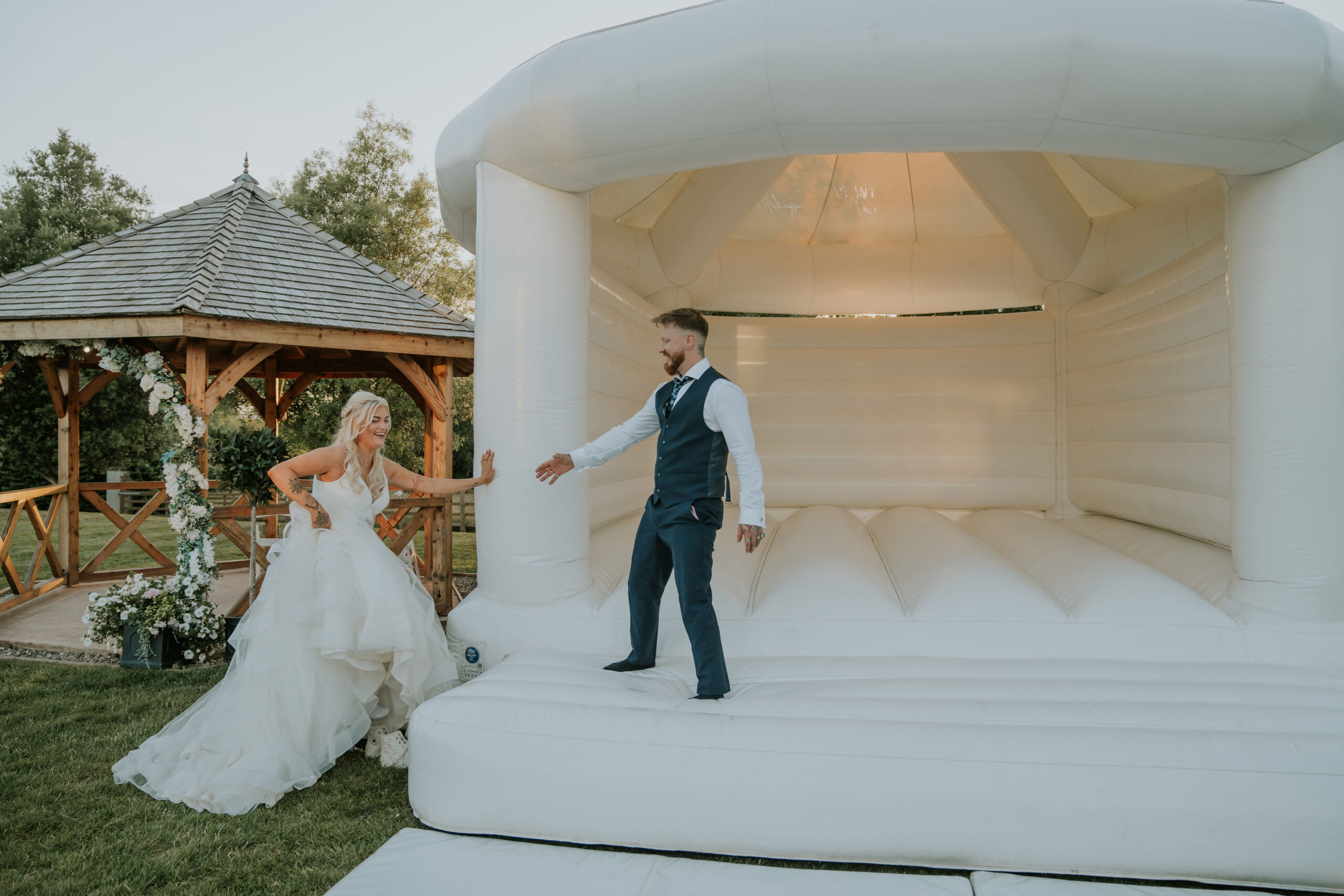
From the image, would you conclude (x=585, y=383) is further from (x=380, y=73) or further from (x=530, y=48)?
(x=380, y=73)

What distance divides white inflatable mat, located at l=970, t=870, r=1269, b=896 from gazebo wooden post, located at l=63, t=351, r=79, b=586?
722cm

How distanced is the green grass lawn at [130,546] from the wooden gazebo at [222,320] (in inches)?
55.1

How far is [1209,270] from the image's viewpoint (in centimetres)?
380

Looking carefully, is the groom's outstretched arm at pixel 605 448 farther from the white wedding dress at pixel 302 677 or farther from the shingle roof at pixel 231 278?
the shingle roof at pixel 231 278

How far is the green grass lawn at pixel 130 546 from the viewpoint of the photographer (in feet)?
26.9

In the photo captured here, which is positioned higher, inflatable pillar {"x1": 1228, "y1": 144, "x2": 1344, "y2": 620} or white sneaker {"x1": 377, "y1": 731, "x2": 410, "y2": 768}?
inflatable pillar {"x1": 1228, "y1": 144, "x2": 1344, "y2": 620}

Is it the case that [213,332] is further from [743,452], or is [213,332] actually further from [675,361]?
[743,452]

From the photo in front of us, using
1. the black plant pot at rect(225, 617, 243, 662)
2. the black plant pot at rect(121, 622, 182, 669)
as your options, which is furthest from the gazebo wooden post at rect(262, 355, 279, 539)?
the black plant pot at rect(121, 622, 182, 669)

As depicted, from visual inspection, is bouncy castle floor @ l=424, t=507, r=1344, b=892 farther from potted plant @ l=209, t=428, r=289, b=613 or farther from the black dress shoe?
potted plant @ l=209, t=428, r=289, b=613

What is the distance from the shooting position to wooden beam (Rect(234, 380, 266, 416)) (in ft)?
24.1

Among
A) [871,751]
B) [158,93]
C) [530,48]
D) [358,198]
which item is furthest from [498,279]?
[158,93]

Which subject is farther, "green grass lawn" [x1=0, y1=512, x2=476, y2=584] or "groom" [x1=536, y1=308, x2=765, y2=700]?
"green grass lawn" [x1=0, y1=512, x2=476, y2=584]

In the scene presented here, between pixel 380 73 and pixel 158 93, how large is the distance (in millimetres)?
4226

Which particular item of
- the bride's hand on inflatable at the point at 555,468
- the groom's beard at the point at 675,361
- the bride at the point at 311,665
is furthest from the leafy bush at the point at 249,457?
the groom's beard at the point at 675,361
